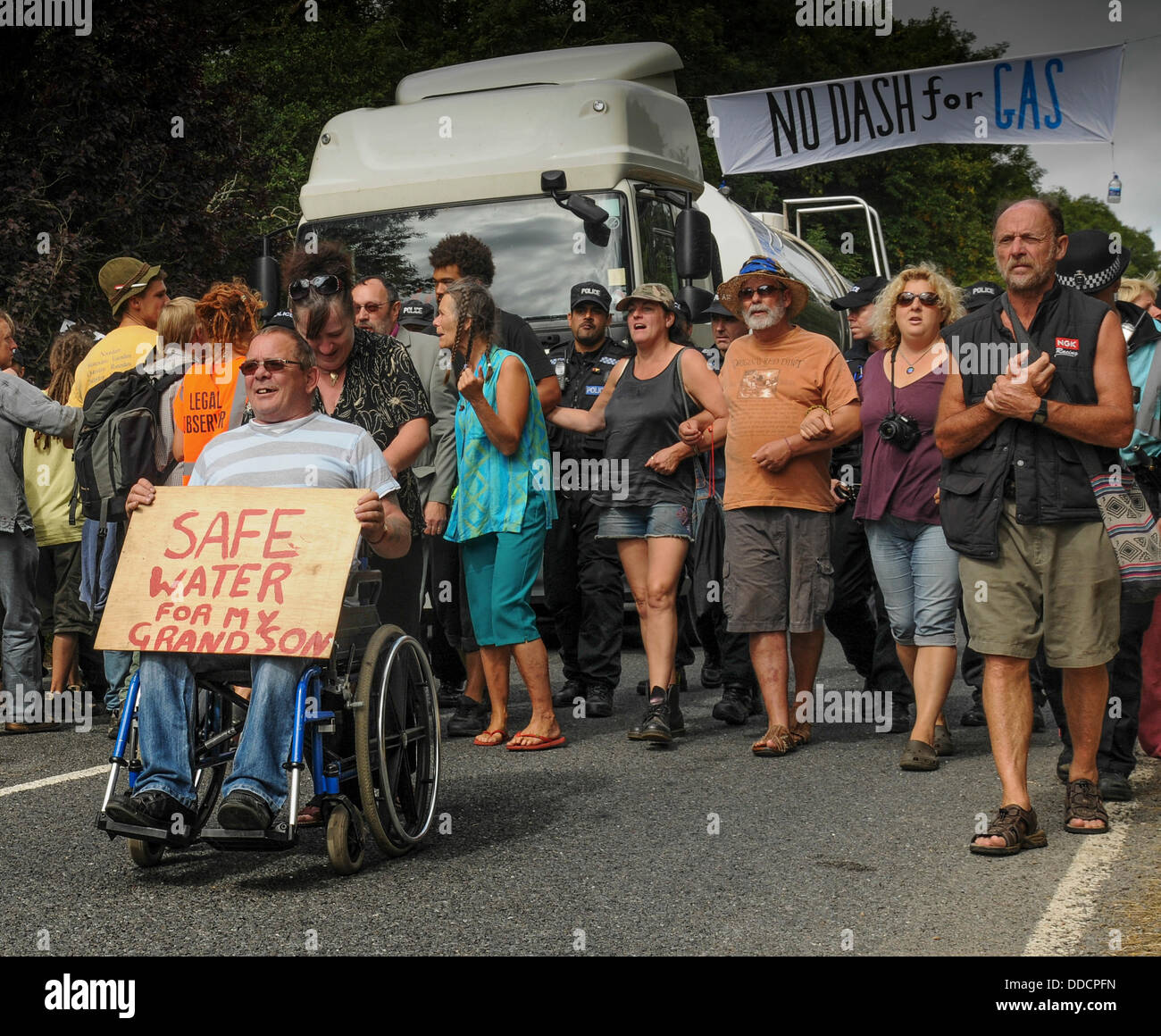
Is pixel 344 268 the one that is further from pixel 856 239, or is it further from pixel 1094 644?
pixel 856 239

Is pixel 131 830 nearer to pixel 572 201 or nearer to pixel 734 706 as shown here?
pixel 734 706

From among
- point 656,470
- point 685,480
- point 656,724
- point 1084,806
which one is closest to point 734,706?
point 656,724

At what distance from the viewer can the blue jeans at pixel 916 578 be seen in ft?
23.4

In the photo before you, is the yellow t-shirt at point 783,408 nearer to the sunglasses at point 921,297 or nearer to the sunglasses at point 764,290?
the sunglasses at point 764,290

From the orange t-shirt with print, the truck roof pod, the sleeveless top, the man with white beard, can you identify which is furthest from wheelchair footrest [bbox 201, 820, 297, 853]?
the truck roof pod

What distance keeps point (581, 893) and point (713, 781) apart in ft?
6.35

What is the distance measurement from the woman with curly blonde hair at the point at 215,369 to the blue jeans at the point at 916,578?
294 centimetres

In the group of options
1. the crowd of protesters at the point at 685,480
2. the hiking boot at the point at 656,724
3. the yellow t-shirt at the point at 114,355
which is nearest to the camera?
the crowd of protesters at the point at 685,480

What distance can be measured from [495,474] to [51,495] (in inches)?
124

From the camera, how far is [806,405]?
757 centimetres

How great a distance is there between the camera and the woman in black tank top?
25.8ft

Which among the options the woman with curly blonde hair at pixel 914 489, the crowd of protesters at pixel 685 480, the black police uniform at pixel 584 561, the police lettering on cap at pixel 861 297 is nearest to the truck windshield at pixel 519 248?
the crowd of protesters at pixel 685 480

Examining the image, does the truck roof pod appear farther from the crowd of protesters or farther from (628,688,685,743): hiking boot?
(628,688,685,743): hiking boot

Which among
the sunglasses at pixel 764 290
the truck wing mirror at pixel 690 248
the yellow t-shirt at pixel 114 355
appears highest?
the truck wing mirror at pixel 690 248
